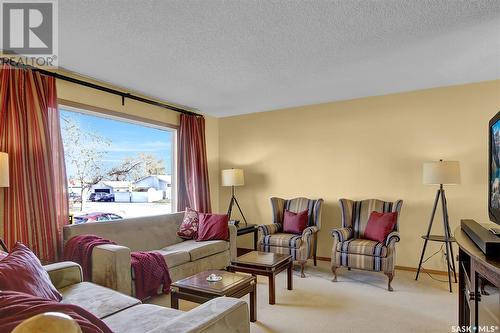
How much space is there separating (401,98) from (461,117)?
77 cm

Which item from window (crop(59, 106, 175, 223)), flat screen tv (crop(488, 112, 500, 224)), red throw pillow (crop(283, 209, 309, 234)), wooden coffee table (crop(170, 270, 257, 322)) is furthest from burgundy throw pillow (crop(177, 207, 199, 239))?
flat screen tv (crop(488, 112, 500, 224))

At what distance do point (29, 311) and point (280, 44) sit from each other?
8.41 feet

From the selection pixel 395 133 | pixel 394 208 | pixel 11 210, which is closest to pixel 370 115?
pixel 395 133

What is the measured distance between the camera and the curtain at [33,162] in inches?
114

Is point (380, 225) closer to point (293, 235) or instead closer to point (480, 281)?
point (293, 235)

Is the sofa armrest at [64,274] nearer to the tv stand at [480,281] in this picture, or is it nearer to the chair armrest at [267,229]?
the chair armrest at [267,229]

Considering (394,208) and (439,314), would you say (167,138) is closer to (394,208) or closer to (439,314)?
(394,208)

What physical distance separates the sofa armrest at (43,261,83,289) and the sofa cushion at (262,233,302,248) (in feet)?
7.79

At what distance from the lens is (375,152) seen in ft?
14.8

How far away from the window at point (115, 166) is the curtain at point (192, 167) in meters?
0.18

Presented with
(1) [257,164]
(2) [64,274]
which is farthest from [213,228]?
(2) [64,274]

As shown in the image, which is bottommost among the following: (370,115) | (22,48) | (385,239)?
(385,239)

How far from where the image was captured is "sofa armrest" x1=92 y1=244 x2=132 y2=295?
2.73 metres

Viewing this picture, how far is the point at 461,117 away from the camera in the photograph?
4.00 m
